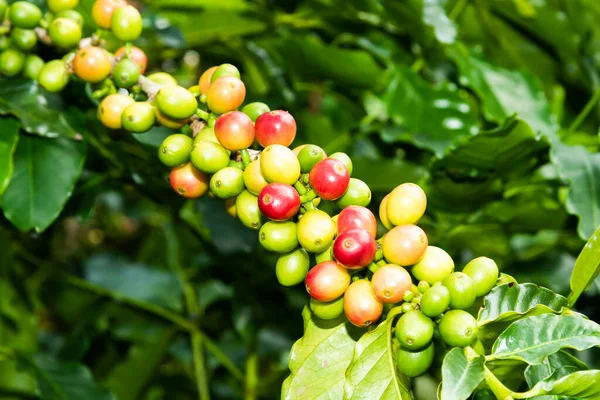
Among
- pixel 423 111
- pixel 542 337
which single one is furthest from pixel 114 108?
pixel 423 111

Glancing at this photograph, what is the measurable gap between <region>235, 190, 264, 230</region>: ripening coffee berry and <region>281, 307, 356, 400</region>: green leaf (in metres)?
0.14

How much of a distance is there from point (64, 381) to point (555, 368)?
102 centimetres

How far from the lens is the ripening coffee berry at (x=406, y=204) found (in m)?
0.69

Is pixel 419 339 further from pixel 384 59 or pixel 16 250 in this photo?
pixel 16 250

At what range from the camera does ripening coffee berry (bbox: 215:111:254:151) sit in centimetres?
71

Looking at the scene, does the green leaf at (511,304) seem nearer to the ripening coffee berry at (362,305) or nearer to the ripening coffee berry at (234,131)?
the ripening coffee berry at (362,305)

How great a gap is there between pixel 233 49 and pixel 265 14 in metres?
0.12

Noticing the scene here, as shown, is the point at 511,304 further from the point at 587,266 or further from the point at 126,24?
the point at 126,24

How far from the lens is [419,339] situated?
633mm

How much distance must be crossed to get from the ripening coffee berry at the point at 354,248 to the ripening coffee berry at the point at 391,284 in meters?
0.02

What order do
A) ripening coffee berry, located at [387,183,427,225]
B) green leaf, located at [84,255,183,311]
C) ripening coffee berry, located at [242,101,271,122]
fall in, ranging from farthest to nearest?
green leaf, located at [84,255,183,311] → ripening coffee berry, located at [242,101,271,122] → ripening coffee berry, located at [387,183,427,225]

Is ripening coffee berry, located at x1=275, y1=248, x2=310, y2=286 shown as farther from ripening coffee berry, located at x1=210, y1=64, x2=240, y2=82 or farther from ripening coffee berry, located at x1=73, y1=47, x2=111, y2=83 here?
ripening coffee berry, located at x1=73, y1=47, x2=111, y2=83

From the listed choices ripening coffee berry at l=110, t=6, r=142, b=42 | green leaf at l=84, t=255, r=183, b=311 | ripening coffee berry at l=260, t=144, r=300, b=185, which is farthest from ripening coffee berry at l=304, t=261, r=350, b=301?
green leaf at l=84, t=255, r=183, b=311

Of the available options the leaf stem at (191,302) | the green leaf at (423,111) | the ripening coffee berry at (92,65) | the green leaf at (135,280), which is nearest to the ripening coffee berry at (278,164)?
the ripening coffee berry at (92,65)
